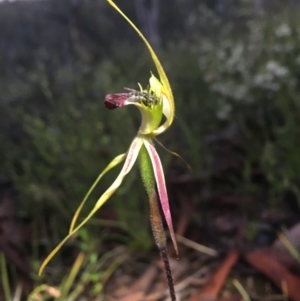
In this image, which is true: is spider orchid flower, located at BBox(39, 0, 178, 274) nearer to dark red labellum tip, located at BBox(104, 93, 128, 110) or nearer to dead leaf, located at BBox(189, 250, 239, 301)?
dark red labellum tip, located at BBox(104, 93, 128, 110)

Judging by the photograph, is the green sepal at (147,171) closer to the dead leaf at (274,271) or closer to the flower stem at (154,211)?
the flower stem at (154,211)

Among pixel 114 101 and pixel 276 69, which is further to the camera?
pixel 276 69

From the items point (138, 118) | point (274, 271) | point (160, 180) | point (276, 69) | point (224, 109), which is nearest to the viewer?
point (160, 180)

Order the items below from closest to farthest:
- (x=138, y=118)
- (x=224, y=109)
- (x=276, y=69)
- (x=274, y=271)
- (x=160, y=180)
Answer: (x=160, y=180)
(x=274, y=271)
(x=276, y=69)
(x=224, y=109)
(x=138, y=118)

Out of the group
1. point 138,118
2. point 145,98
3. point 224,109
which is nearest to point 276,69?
point 224,109

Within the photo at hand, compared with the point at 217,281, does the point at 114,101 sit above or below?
above

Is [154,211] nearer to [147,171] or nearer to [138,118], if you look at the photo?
[147,171]

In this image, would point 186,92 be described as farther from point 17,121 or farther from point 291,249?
point 291,249
